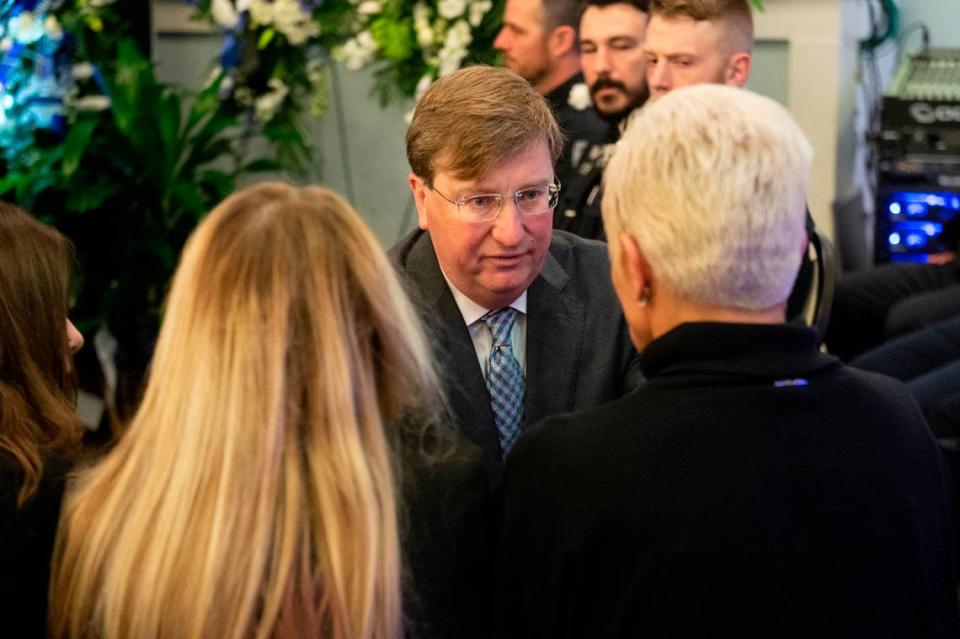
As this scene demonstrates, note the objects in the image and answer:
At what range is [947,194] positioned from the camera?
457cm

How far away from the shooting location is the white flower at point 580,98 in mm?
3818

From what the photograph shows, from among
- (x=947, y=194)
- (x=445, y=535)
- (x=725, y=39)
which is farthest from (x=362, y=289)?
(x=947, y=194)

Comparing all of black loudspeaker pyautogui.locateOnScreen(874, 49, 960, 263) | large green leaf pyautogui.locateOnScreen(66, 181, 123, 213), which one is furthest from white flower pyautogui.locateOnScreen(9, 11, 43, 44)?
black loudspeaker pyautogui.locateOnScreen(874, 49, 960, 263)

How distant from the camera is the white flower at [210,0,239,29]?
4852mm

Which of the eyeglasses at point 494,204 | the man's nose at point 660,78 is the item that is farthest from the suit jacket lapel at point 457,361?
the man's nose at point 660,78

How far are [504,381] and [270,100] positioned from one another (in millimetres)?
3129

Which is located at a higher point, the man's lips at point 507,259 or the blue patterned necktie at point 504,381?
the man's lips at point 507,259

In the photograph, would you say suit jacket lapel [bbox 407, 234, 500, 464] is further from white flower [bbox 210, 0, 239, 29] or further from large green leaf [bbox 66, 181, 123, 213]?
white flower [bbox 210, 0, 239, 29]

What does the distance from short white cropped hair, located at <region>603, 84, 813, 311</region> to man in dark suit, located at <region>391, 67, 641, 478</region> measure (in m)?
0.60

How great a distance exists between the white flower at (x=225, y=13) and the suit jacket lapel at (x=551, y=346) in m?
3.06

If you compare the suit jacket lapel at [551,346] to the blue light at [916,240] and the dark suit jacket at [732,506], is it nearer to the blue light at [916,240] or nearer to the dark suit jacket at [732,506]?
the dark suit jacket at [732,506]

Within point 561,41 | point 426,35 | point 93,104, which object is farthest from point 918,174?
point 93,104

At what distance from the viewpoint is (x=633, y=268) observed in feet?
4.68

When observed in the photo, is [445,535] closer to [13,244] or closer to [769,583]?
[769,583]
